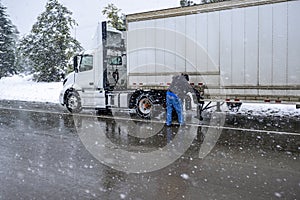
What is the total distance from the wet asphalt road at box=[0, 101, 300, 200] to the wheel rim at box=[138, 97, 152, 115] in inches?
125

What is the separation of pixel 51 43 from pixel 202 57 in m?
24.7

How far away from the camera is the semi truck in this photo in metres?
9.00

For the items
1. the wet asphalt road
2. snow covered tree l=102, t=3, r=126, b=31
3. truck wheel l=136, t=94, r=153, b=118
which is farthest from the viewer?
snow covered tree l=102, t=3, r=126, b=31

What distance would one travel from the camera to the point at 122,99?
40.7 feet

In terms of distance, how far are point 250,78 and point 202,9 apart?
8.72 feet

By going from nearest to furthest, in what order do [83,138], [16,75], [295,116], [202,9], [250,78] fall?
[83,138] → [250,78] → [202,9] → [295,116] → [16,75]

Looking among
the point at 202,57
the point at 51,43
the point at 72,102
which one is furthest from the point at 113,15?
the point at 202,57

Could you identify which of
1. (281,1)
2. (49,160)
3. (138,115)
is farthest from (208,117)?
(49,160)

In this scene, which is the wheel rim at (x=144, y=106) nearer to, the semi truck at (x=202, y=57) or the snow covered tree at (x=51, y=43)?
the semi truck at (x=202, y=57)

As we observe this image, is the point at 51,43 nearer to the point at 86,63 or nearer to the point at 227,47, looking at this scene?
the point at 86,63

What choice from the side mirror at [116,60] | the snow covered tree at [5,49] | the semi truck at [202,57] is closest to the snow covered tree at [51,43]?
the snow covered tree at [5,49]

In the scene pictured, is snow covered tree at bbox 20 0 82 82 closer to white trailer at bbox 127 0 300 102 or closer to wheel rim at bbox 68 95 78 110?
wheel rim at bbox 68 95 78 110

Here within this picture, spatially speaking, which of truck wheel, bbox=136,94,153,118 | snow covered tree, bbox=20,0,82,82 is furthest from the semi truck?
snow covered tree, bbox=20,0,82,82

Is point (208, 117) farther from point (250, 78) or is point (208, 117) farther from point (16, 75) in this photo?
point (16, 75)
